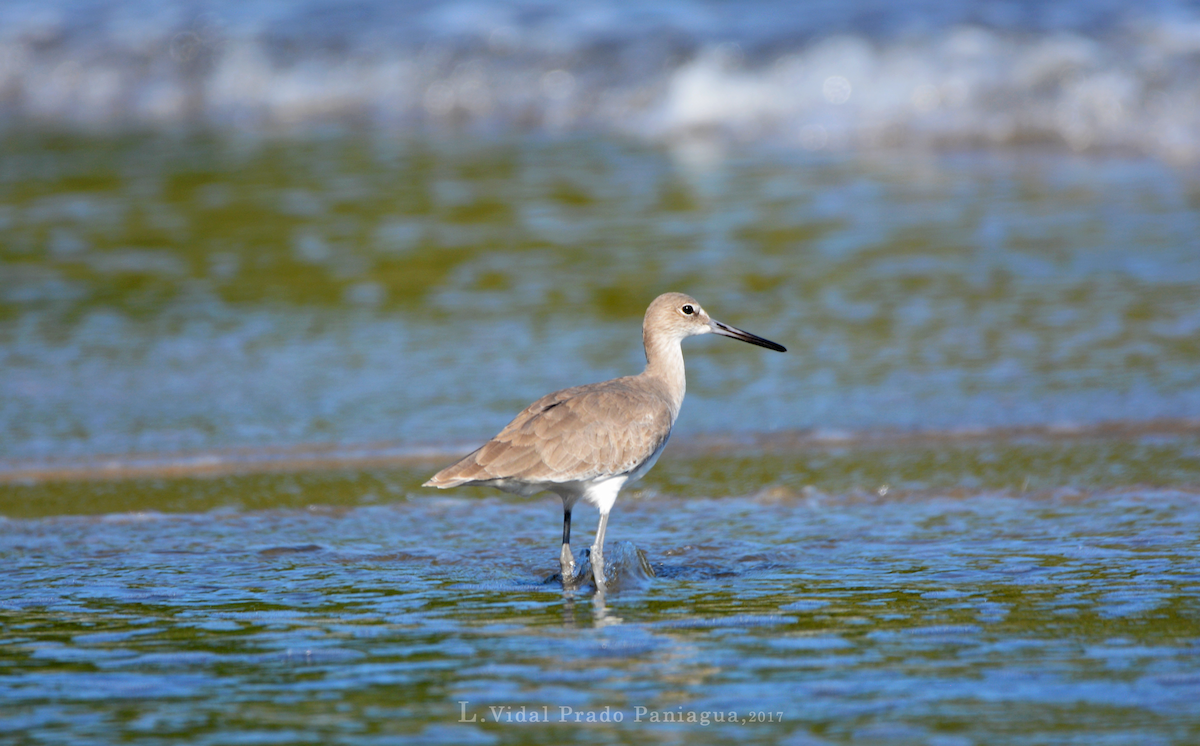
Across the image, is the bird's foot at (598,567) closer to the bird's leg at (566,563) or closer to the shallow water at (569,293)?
the bird's leg at (566,563)

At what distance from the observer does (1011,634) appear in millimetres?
4543

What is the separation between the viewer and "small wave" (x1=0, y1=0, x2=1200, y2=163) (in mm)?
14711

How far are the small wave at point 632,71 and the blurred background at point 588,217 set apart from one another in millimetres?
51

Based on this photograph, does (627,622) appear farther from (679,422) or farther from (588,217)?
(588,217)

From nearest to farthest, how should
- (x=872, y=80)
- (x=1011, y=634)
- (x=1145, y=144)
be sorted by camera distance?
(x=1011, y=634) < (x=1145, y=144) < (x=872, y=80)

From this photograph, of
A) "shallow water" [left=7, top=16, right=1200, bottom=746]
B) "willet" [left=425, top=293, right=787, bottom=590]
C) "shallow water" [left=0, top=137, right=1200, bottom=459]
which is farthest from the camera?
"shallow water" [left=0, top=137, right=1200, bottom=459]

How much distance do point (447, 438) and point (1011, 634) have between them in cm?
353

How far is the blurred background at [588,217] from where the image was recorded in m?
8.02

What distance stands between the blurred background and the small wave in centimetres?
5

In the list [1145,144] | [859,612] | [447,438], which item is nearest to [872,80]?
[1145,144]

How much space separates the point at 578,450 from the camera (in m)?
5.64

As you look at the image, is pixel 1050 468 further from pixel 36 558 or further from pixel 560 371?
pixel 36 558

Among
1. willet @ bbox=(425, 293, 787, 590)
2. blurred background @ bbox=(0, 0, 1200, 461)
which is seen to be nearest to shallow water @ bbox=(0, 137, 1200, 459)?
blurred background @ bbox=(0, 0, 1200, 461)

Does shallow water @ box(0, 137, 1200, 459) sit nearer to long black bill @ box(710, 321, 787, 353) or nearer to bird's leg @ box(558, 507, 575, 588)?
long black bill @ box(710, 321, 787, 353)
